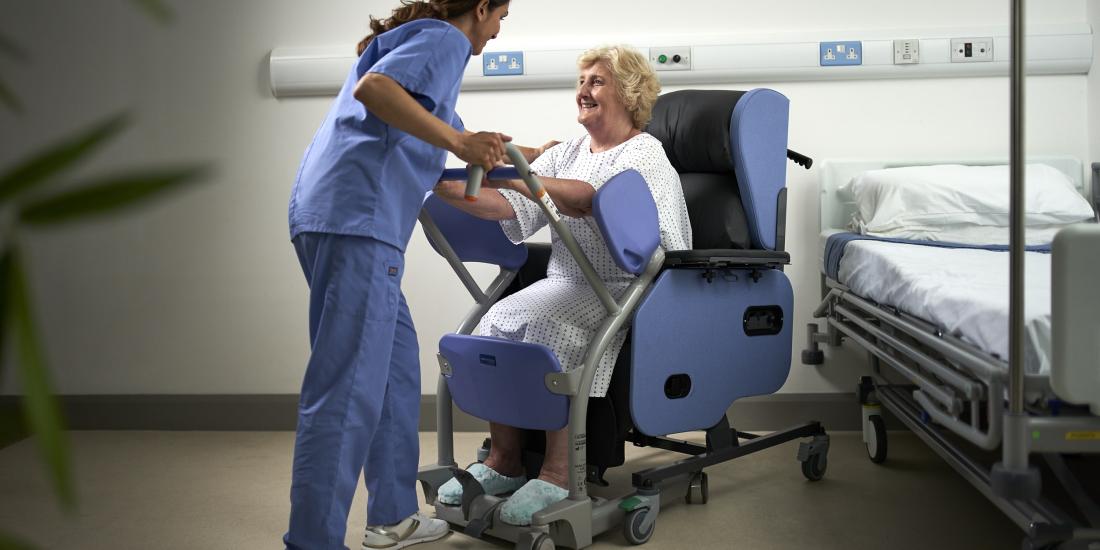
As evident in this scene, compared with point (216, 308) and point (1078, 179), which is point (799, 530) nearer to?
point (1078, 179)

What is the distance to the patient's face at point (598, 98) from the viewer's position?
2.76m

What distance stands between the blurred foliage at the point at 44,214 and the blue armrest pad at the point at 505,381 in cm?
208

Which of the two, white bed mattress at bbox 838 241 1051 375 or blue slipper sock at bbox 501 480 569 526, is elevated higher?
white bed mattress at bbox 838 241 1051 375

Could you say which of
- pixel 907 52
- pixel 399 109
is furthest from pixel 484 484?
pixel 907 52

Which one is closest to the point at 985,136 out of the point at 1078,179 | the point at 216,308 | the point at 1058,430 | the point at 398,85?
the point at 1078,179

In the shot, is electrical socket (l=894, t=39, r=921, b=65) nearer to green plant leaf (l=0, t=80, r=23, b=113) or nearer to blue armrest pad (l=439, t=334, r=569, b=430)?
blue armrest pad (l=439, t=334, r=569, b=430)

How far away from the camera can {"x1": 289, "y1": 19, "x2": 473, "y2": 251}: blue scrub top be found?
6.75 feet

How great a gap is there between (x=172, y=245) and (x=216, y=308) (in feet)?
1.01

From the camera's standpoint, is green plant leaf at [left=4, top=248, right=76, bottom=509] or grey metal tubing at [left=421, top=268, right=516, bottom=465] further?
grey metal tubing at [left=421, top=268, right=516, bottom=465]

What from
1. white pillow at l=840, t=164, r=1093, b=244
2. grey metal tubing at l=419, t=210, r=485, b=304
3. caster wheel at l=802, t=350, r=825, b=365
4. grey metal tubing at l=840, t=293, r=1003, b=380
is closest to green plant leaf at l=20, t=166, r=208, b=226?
grey metal tubing at l=840, t=293, r=1003, b=380

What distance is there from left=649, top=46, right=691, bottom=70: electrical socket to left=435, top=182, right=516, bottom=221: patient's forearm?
1163mm

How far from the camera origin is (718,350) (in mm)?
2604

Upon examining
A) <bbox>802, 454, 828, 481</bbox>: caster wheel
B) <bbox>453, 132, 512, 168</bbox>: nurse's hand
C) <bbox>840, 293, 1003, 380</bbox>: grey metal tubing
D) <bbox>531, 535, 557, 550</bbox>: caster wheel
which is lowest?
<bbox>802, 454, 828, 481</bbox>: caster wheel

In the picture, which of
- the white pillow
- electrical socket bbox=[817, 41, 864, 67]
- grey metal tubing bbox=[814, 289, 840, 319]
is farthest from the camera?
electrical socket bbox=[817, 41, 864, 67]
